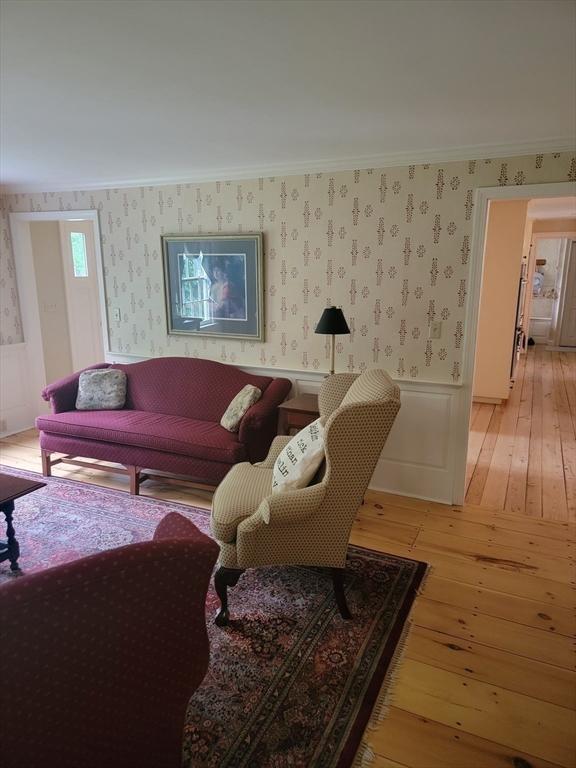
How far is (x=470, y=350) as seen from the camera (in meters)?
3.38

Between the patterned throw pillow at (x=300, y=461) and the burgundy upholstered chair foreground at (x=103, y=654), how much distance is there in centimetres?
100

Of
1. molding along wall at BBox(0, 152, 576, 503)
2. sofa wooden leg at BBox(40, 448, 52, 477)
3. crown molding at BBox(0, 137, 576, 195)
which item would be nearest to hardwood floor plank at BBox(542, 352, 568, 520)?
molding along wall at BBox(0, 152, 576, 503)

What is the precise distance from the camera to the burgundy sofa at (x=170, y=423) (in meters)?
3.49

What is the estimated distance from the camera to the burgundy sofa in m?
3.49

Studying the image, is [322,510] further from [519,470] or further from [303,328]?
[519,470]

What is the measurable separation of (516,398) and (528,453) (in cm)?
208

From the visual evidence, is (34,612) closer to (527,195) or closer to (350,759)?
(350,759)

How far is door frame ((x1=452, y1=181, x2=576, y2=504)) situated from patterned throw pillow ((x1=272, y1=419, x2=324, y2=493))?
1.36m

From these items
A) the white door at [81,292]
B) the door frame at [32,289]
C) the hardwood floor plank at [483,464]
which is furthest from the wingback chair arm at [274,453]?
the white door at [81,292]

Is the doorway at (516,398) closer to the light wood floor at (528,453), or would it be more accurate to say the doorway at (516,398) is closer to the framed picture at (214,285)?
the light wood floor at (528,453)

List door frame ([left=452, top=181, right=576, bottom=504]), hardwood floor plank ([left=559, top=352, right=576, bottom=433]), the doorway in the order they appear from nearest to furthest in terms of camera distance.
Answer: door frame ([left=452, top=181, right=576, bottom=504])
the doorway
hardwood floor plank ([left=559, top=352, right=576, bottom=433])

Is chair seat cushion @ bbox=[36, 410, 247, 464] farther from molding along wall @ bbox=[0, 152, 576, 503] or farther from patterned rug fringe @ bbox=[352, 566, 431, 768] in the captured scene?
patterned rug fringe @ bbox=[352, 566, 431, 768]

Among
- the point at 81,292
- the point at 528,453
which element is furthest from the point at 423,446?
the point at 81,292

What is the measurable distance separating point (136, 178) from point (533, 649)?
428 cm
